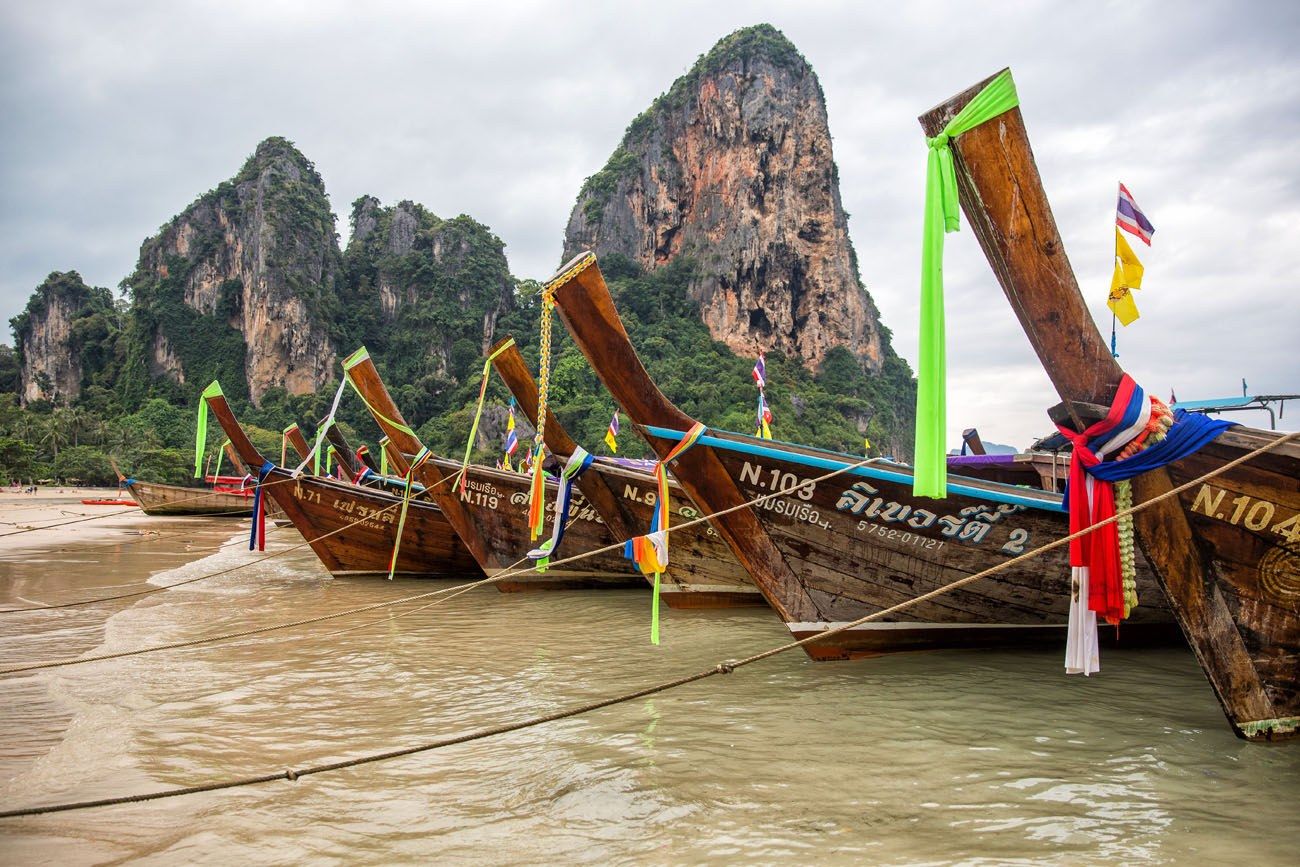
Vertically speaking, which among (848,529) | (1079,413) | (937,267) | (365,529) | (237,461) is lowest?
(365,529)

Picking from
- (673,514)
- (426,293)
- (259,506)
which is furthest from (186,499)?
(426,293)

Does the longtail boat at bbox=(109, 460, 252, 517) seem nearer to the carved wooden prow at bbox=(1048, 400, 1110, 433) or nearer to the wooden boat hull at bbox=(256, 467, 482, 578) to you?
the wooden boat hull at bbox=(256, 467, 482, 578)

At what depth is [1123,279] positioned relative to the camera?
5.03 metres

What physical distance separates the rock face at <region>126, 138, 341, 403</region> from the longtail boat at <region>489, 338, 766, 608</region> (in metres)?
58.5

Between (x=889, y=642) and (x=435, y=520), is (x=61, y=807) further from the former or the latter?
(x=435, y=520)

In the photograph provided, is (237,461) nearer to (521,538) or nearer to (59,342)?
(521,538)

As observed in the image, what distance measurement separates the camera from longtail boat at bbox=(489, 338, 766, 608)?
24.4 feet

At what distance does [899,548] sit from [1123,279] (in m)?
2.32

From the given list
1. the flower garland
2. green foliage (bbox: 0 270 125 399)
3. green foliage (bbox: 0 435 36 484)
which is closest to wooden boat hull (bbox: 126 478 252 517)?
green foliage (bbox: 0 435 36 484)

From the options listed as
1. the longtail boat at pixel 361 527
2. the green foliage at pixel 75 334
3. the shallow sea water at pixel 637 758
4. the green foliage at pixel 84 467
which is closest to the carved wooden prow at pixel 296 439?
the longtail boat at pixel 361 527

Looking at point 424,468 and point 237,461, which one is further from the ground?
point 237,461

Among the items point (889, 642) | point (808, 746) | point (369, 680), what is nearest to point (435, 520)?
point (369, 680)

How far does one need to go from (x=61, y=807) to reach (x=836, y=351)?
6517cm

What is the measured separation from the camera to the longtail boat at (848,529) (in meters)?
4.67
